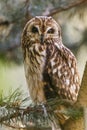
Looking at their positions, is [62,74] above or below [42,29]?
below

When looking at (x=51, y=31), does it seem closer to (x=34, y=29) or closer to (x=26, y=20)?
(x=34, y=29)

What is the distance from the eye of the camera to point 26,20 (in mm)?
2047

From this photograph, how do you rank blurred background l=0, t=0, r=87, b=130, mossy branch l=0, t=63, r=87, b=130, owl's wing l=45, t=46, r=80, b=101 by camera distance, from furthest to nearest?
1. blurred background l=0, t=0, r=87, b=130
2. owl's wing l=45, t=46, r=80, b=101
3. mossy branch l=0, t=63, r=87, b=130

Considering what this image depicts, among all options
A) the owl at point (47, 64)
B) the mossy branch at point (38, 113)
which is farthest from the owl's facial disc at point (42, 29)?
the mossy branch at point (38, 113)

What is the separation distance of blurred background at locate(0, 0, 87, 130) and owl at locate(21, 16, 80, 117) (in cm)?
12

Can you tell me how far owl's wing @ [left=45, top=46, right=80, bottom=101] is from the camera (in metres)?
1.76

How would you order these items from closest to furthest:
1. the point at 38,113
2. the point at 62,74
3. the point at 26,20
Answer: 1. the point at 38,113
2. the point at 62,74
3. the point at 26,20

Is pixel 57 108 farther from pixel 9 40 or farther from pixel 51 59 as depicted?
pixel 9 40

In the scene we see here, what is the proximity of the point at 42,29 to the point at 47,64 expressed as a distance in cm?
11

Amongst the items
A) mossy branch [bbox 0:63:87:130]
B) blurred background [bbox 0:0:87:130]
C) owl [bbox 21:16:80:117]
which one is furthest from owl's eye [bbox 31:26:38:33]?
mossy branch [bbox 0:63:87:130]

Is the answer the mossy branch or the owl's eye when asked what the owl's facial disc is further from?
the mossy branch

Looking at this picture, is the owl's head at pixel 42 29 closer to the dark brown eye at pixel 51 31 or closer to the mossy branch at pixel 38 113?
the dark brown eye at pixel 51 31

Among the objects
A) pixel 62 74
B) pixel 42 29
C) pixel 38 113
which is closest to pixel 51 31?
pixel 42 29

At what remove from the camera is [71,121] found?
3.89ft
